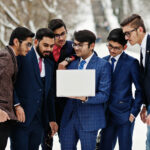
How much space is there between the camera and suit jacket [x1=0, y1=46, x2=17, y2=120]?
2.79m

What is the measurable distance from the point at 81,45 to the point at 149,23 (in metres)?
29.8

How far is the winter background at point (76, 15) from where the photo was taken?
16.8 metres

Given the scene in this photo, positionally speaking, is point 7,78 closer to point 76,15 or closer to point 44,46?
point 44,46

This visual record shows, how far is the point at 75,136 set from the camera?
3225 millimetres

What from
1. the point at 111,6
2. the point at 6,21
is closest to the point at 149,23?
the point at 111,6

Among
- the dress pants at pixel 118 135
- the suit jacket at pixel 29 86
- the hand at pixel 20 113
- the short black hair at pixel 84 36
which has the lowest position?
the dress pants at pixel 118 135

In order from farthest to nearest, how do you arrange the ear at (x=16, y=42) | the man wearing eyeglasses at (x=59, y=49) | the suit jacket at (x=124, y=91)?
the man wearing eyeglasses at (x=59, y=49) → the suit jacket at (x=124, y=91) → the ear at (x=16, y=42)

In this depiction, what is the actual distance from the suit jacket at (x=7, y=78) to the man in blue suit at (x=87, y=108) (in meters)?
0.65

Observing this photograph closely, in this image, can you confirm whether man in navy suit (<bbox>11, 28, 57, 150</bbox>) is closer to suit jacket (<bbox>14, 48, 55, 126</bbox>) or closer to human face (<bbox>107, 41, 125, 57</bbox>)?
suit jacket (<bbox>14, 48, 55, 126</bbox>)

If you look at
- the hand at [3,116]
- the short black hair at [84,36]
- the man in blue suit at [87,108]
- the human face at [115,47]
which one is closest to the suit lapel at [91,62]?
the man in blue suit at [87,108]

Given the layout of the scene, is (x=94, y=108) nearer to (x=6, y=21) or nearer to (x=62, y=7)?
(x=6, y=21)

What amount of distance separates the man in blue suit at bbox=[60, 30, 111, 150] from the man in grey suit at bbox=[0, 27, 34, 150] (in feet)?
1.80

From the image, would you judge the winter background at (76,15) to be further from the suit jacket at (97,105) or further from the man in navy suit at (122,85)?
the suit jacket at (97,105)

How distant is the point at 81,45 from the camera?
10.3ft
